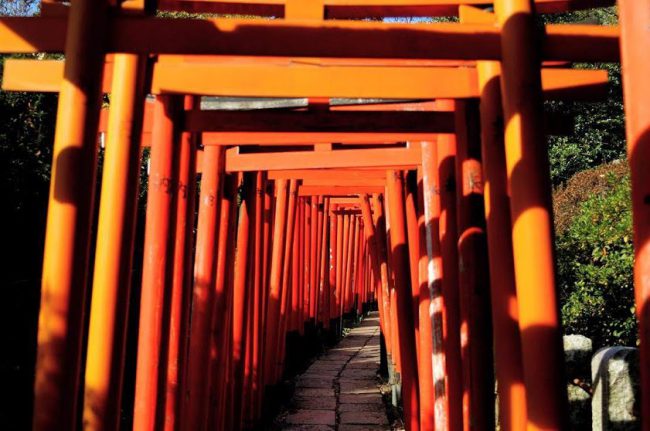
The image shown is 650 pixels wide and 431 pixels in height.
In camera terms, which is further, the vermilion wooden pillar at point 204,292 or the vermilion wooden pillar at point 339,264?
the vermilion wooden pillar at point 339,264

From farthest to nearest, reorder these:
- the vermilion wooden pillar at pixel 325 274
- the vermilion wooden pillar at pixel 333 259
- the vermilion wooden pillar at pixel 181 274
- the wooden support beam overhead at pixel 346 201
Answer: the vermilion wooden pillar at pixel 333 259, the wooden support beam overhead at pixel 346 201, the vermilion wooden pillar at pixel 325 274, the vermilion wooden pillar at pixel 181 274

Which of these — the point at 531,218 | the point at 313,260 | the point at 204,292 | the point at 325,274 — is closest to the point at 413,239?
the point at 204,292

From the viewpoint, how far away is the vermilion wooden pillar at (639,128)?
1.99 meters

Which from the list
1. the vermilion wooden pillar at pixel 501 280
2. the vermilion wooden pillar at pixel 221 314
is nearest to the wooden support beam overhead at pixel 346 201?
the vermilion wooden pillar at pixel 221 314

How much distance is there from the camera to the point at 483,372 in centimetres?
347

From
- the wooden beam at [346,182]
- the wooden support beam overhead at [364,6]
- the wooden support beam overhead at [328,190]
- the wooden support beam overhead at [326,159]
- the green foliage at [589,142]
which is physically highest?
the green foliage at [589,142]

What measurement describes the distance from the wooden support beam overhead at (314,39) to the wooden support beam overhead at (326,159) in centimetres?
271

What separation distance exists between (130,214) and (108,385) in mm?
723

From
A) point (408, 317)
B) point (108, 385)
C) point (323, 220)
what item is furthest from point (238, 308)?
point (323, 220)

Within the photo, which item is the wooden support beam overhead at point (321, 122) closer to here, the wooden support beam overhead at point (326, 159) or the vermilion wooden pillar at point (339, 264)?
the wooden support beam overhead at point (326, 159)

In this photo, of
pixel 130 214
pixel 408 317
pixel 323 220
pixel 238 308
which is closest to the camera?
pixel 130 214

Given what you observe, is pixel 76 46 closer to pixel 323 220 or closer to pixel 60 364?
pixel 60 364

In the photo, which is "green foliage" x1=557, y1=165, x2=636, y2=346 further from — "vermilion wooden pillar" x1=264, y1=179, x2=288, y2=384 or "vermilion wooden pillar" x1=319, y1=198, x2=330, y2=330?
"vermilion wooden pillar" x1=319, y1=198, x2=330, y2=330

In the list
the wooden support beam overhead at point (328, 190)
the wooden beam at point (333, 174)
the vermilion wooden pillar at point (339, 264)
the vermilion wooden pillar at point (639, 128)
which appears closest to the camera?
the vermilion wooden pillar at point (639, 128)
